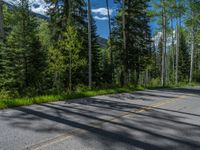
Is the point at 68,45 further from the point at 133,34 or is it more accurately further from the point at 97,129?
the point at 133,34

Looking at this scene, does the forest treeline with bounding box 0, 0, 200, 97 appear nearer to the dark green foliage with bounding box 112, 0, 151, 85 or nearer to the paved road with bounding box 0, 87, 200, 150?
the dark green foliage with bounding box 112, 0, 151, 85

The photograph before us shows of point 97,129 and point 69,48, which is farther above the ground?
point 69,48

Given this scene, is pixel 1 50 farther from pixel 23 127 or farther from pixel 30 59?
pixel 23 127

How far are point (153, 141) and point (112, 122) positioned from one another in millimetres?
1873

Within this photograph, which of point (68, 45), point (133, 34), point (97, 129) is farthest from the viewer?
point (133, 34)

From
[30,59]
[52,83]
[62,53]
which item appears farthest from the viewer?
[52,83]

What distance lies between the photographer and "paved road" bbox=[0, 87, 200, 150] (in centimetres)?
559

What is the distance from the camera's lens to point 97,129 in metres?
6.79

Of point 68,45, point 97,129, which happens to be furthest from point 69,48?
point 97,129

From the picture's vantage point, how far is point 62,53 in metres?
20.5

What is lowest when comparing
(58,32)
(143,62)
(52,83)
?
(52,83)

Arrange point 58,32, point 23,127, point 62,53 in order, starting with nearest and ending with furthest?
point 23,127 → point 62,53 → point 58,32

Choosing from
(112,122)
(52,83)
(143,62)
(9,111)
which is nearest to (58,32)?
(52,83)

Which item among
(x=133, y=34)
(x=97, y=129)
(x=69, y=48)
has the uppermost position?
(x=133, y=34)
